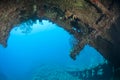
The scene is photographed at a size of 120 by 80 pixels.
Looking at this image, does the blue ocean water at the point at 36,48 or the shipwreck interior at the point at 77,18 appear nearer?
the shipwreck interior at the point at 77,18

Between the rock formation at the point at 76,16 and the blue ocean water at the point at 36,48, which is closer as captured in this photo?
the rock formation at the point at 76,16

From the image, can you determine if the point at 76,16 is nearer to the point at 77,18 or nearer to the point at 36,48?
the point at 77,18

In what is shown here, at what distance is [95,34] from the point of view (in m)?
6.04

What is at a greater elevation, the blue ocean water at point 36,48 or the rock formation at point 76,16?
the blue ocean water at point 36,48

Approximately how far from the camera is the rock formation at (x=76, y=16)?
Answer: 5.76m

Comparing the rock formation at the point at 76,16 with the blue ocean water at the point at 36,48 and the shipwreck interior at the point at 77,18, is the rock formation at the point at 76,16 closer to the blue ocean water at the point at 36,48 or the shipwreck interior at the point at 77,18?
the shipwreck interior at the point at 77,18

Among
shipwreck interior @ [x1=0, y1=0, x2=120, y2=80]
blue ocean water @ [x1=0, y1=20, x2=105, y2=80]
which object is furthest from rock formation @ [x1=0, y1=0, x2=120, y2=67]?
blue ocean water @ [x1=0, y1=20, x2=105, y2=80]

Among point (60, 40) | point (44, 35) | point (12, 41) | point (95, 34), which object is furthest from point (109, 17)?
point (12, 41)

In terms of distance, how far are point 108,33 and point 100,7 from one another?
1.19 metres

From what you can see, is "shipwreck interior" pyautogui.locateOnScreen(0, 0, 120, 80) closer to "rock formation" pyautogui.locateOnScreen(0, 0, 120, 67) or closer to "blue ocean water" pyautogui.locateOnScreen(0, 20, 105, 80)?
"rock formation" pyautogui.locateOnScreen(0, 0, 120, 67)

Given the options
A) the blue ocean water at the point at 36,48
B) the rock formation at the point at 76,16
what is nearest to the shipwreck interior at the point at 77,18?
the rock formation at the point at 76,16

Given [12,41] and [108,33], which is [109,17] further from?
[12,41]

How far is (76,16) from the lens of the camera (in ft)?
19.6

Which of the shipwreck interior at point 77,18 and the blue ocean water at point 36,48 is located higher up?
the blue ocean water at point 36,48
